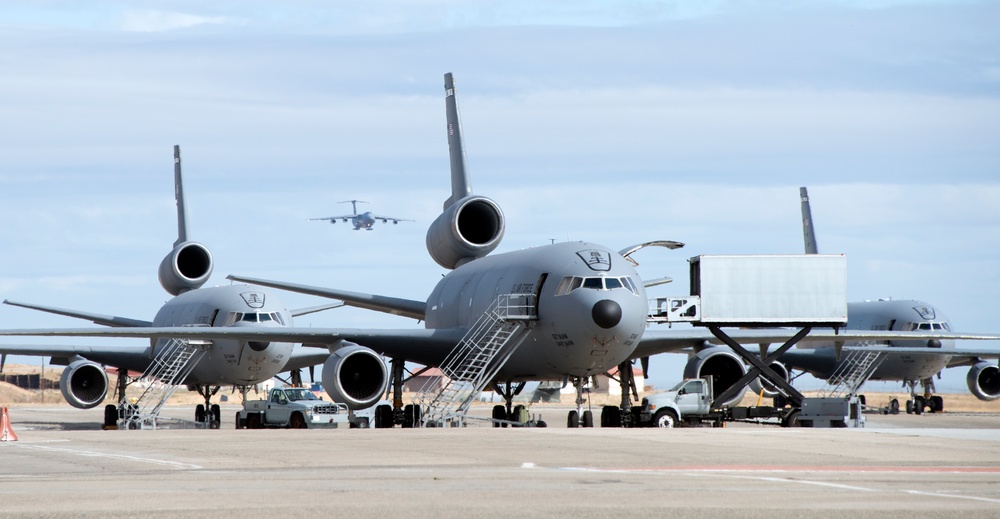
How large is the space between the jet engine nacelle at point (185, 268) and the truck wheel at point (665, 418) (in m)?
22.6

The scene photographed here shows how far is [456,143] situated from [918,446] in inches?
1084

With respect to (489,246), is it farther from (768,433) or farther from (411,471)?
(411,471)

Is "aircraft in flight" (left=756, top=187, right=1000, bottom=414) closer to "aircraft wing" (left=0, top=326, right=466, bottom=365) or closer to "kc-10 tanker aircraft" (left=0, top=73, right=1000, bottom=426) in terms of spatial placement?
"kc-10 tanker aircraft" (left=0, top=73, right=1000, bottom=426)

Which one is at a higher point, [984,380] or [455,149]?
[455,149]

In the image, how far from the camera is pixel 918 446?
72.5ft

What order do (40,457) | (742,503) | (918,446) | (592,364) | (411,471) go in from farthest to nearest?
(592,364) < (918,446) < (40,457) < (411,471) < (742,503)

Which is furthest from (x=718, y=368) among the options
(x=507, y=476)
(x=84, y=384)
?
(x=507, y=476)

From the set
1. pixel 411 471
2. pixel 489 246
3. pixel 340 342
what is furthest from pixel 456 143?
pixel 411 471

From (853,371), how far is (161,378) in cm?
2917

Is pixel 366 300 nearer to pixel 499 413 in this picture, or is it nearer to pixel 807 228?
pixel 499 413

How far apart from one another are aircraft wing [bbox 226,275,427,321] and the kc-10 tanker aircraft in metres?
0.04

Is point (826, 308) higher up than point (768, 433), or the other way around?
point (826, 308)

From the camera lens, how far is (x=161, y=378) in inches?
1681

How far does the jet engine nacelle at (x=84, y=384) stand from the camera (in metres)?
43.3
